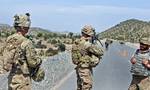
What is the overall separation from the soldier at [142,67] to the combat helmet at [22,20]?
2649mm

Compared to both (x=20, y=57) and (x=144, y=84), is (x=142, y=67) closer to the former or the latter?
(x=144, y=84)

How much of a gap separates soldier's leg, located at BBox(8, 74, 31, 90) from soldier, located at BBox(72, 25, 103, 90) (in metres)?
3.34

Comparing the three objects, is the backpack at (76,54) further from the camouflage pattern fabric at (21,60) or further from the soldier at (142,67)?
the camouflage pattern fabric at (21,60)

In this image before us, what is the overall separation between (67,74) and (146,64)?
1610 cm

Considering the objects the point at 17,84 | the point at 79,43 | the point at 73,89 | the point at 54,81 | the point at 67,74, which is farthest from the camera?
the point at 67,74

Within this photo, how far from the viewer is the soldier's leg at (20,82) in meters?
11.4

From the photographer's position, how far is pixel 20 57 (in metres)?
11.4

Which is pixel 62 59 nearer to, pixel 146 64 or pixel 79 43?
pixel 79 43

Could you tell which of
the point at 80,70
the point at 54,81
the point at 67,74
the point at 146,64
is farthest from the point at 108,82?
the point at 146,64

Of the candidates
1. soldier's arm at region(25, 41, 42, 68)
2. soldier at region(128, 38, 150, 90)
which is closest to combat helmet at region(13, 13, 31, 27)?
soldier's arm at region(25, 41, 42, 68)

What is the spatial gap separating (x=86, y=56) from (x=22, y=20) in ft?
11.8

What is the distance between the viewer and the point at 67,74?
28.5m

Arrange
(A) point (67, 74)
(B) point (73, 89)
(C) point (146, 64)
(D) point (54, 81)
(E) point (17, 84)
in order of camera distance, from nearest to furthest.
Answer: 1. (E) point (17, 84)
2. (C) point (146, 64)
3. (B) point (73, 89)
4. (D) point (54, 81)
5. (A) point (67, 74)

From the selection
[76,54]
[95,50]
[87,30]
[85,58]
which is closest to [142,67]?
[95,50]
